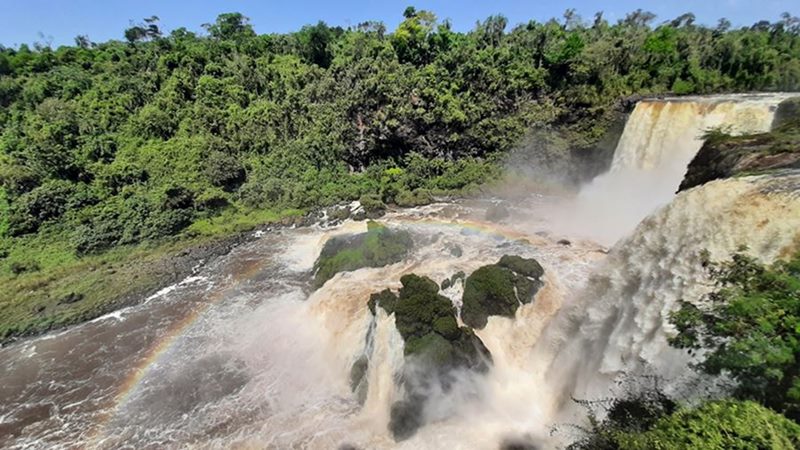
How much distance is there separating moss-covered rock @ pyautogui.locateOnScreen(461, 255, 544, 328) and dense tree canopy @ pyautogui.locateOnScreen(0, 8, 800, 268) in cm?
2113

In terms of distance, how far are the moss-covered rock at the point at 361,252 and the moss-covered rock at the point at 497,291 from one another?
7.04 meters

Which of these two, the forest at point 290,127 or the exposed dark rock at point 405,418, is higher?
the forest at point 290,127

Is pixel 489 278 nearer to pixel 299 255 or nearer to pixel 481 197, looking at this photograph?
pixel 299 255

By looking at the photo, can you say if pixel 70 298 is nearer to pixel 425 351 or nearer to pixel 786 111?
pixel 425 351

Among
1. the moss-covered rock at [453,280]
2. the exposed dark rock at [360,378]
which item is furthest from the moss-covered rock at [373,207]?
the exposed dark rock at [360,378]

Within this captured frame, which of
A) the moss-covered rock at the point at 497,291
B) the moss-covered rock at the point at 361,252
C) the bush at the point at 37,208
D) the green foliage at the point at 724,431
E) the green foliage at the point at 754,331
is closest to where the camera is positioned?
the green foliage at the point at 724,431

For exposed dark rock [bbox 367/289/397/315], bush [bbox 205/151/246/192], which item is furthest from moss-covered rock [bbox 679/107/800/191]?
bush [bbox 205/151/246/192]

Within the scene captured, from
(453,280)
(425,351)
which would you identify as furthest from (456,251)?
(425,351)

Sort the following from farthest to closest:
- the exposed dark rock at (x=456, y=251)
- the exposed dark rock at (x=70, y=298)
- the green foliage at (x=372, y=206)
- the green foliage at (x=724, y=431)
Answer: the green foliage at (x=372, y=206)
the exposed dark rock at (x=70, y=298)
the exposed dark rock at (x=456, y=251)
the green foliage at (x=724, y=431)

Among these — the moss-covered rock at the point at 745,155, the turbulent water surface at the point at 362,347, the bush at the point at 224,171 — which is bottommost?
the turbulent water surface at the point at 362,347

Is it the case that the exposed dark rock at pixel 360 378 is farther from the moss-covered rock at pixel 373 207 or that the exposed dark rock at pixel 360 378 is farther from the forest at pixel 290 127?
the moss-covered rock at pixel 373 207

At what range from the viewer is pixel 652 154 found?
3066cm

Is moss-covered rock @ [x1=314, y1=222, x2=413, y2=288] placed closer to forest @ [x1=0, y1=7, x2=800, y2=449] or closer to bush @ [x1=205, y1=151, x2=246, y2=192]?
forest @ [x1=0, y1=7, x2=800, y2=449]

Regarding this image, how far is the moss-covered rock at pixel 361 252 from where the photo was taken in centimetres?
2502
